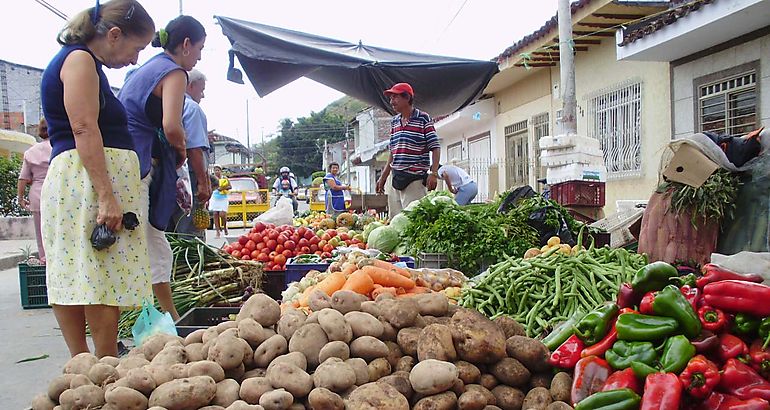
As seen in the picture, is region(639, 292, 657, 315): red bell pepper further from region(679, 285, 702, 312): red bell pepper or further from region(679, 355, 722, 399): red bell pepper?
region(679, 355, 722, 399): red bell pepper

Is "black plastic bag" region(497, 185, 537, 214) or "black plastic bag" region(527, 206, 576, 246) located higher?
"black plastic bag" region(497, 185, 537, 214)

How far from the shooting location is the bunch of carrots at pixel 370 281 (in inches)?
141

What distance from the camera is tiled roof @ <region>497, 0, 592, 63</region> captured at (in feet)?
34.0

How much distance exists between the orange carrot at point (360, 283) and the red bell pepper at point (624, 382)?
1761mm

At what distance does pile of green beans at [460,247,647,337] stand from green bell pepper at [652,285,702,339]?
91 cm

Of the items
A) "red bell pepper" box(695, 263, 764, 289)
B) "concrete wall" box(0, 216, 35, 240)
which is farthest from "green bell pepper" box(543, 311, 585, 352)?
"concrete wall" box(0, 216, 35, 240)

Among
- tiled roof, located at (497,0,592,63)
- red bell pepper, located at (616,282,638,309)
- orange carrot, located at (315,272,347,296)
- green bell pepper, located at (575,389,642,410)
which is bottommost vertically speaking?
green bell pepper, located at (575,389,642,410)

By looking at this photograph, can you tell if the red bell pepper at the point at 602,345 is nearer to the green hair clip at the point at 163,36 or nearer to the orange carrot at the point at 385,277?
the orange carrot at the point at 385,277

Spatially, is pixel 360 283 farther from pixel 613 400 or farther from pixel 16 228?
pixel 16 228

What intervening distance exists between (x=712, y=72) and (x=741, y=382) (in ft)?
28.4

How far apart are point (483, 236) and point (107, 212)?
3.40 m

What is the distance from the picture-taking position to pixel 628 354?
215cm

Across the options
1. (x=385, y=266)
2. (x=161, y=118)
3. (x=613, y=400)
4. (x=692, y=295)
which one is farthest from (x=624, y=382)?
(x=161, y=118)

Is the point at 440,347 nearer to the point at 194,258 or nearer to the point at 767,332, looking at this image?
the point at 767,332
